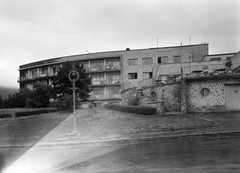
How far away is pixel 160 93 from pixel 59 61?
3592cm

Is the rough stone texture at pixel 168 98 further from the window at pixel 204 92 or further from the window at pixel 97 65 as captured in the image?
the window at pixel 97 65

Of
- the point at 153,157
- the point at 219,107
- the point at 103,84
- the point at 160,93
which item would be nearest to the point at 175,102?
the point at 160,93

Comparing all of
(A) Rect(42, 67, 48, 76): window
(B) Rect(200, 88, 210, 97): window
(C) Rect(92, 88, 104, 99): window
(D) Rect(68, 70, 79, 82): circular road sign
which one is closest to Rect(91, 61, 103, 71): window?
(C) Rect(92, 88, 104, 99): window

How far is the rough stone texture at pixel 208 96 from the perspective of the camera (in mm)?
21867

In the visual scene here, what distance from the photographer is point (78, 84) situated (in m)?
27.7

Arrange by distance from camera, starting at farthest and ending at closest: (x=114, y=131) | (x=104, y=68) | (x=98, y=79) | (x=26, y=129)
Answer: (x=98, y=79)
(x=104, y=68)
(x=26, y=129)
(x=114, y=131)

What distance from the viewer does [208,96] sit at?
2217 cm

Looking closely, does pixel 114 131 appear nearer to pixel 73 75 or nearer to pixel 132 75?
pixel 73 75

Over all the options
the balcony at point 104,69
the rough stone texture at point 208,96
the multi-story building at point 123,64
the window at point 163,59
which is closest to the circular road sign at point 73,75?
the rough stone texture at point 208,96

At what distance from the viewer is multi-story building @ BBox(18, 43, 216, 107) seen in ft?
144

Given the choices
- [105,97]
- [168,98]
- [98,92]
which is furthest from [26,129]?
[98,92]

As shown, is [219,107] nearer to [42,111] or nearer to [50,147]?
[50,147]

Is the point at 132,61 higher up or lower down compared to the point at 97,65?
higher up

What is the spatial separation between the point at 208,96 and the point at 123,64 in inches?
1083
